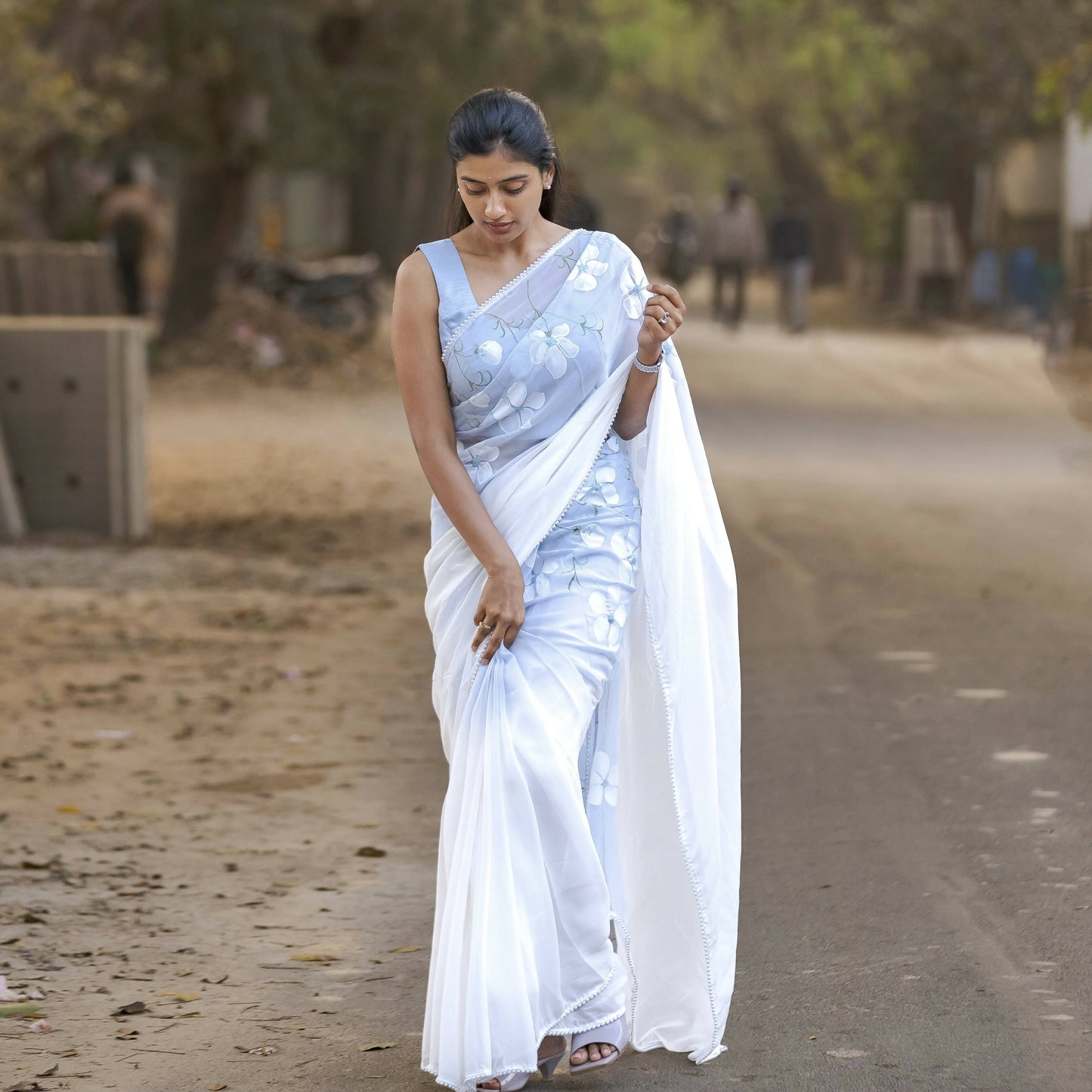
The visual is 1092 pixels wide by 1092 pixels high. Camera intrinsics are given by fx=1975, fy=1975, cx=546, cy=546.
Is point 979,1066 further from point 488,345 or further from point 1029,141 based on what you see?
point 1029,141

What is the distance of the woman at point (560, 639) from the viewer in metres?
3.59

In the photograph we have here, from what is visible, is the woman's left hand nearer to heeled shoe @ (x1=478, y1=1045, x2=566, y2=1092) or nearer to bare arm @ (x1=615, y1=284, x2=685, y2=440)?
bare arm @ (x1=615, y1=284, x2=685, y2=440)

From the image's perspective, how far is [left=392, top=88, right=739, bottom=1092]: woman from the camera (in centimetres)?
359

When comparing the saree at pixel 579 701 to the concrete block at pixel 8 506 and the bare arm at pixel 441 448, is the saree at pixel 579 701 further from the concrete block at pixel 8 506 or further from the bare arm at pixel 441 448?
the concrete block at pixel 8 506

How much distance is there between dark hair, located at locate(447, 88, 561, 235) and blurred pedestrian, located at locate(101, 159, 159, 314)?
62.4 feet

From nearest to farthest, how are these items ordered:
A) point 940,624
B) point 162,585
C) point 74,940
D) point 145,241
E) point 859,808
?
point 74,940, point 859,808, point 940,624, point 162,585, point 145,241

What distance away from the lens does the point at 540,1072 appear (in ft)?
12.6

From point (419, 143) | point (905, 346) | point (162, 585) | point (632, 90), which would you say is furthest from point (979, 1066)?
point (632, 90)

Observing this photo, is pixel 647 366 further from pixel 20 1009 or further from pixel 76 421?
pixel 76 421

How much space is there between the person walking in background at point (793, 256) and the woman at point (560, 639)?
924 inches

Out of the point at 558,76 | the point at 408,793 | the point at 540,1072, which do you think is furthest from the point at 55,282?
the point at 558,76

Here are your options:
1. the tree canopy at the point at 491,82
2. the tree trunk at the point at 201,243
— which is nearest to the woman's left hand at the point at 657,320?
the tree canopy at the point at 491,82

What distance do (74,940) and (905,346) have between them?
23.0m

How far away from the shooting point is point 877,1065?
152 inches
